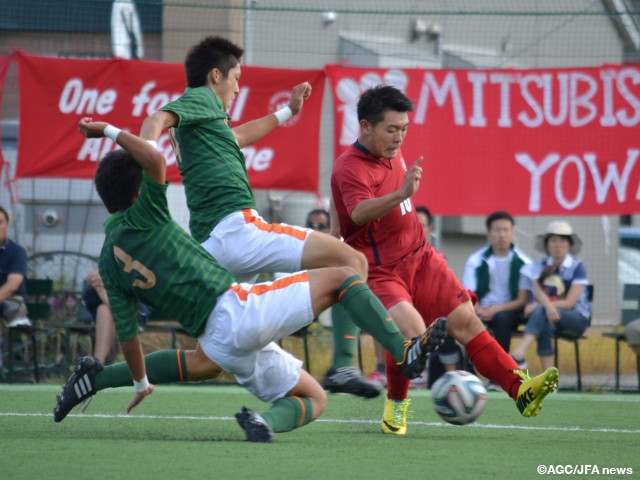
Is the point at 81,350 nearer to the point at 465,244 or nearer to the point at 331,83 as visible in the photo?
the point at 331,83

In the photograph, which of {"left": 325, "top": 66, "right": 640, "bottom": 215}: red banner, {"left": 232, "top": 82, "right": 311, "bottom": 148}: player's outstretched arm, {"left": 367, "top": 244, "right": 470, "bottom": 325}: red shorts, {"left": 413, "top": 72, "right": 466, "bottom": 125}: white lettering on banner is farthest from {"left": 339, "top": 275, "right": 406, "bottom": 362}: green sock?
{"left": 413, "top": 72, "right": 466, "bottom": 125}: white lettering on banner

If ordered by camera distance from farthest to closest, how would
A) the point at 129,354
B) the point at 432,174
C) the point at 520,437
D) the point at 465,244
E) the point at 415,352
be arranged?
the point at 465,244, the point at 432,174, the point at 520,437, the point at 129,354, the point at 415,352

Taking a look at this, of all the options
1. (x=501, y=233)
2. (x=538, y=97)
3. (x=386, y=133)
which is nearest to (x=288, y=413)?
(x=386, y=133)

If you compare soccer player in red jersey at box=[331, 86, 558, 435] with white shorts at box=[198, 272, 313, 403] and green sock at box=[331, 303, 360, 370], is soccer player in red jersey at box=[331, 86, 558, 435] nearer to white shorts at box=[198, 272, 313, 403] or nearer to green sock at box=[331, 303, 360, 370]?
green sock at box=[331, 303, 360, 370]

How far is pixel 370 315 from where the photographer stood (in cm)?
459

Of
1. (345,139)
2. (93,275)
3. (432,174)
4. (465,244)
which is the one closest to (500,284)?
(432,174)

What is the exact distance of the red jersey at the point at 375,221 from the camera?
548cm

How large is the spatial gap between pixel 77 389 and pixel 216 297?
3.25 feet

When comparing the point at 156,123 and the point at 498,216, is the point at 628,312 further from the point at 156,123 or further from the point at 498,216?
the point at 156,123

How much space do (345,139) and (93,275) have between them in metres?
2.49

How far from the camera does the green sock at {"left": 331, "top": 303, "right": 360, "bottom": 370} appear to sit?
5.29 meters

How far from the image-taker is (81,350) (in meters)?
9.61

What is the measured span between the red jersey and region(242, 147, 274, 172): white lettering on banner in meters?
3.90

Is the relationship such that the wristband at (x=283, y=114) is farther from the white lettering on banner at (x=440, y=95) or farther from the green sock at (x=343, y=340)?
the white lettering on banner at (x=440, y=95)
